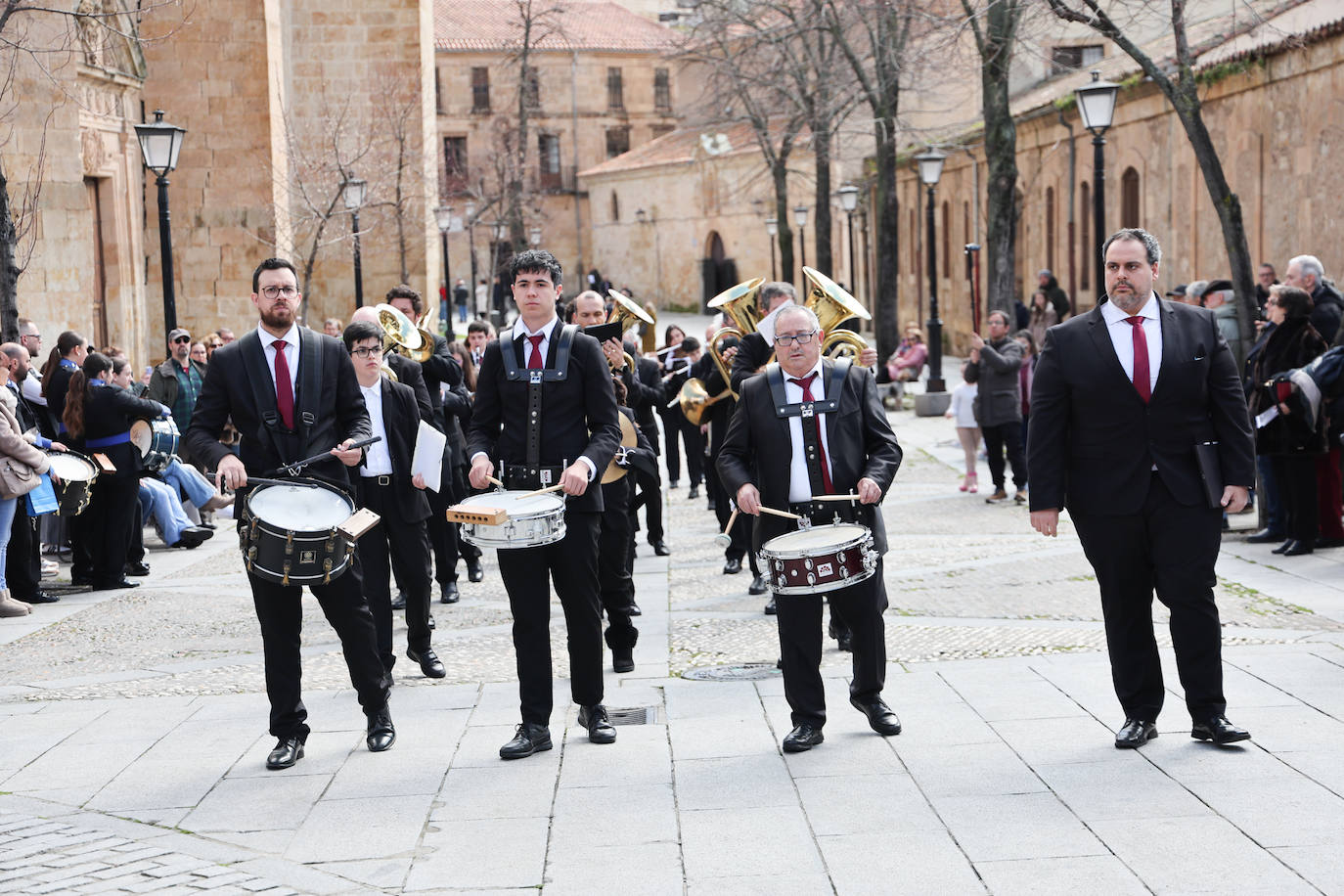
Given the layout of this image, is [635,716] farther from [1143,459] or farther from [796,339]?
[1143,459]

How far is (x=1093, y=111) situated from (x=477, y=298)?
4548 centimetres

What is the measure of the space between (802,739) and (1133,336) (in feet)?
6.62

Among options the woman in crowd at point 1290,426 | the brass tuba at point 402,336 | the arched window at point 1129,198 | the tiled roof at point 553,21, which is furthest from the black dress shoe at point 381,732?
the tiled roof at point 553,21

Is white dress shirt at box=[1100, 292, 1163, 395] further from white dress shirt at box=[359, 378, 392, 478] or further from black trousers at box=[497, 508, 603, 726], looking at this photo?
white dress shirt at box=[359, 378, 392, 478]

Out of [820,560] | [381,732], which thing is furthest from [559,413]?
[381,732]

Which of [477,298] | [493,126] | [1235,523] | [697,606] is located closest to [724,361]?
[697,606]

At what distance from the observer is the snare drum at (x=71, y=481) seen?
11.2 meters

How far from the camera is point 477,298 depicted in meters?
60.1

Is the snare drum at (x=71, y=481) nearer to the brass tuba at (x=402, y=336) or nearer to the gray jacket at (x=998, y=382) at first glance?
the brass tuba at (x=402, y=336)

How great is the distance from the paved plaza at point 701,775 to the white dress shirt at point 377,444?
1101mm

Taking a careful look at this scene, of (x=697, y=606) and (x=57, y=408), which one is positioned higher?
(x=57, y=408)

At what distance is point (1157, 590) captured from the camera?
19.9ft

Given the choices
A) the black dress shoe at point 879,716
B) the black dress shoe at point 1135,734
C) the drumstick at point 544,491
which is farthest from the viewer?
the black dress shoe at point 879,716

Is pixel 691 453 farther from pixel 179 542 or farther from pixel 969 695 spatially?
pixel 969 695
